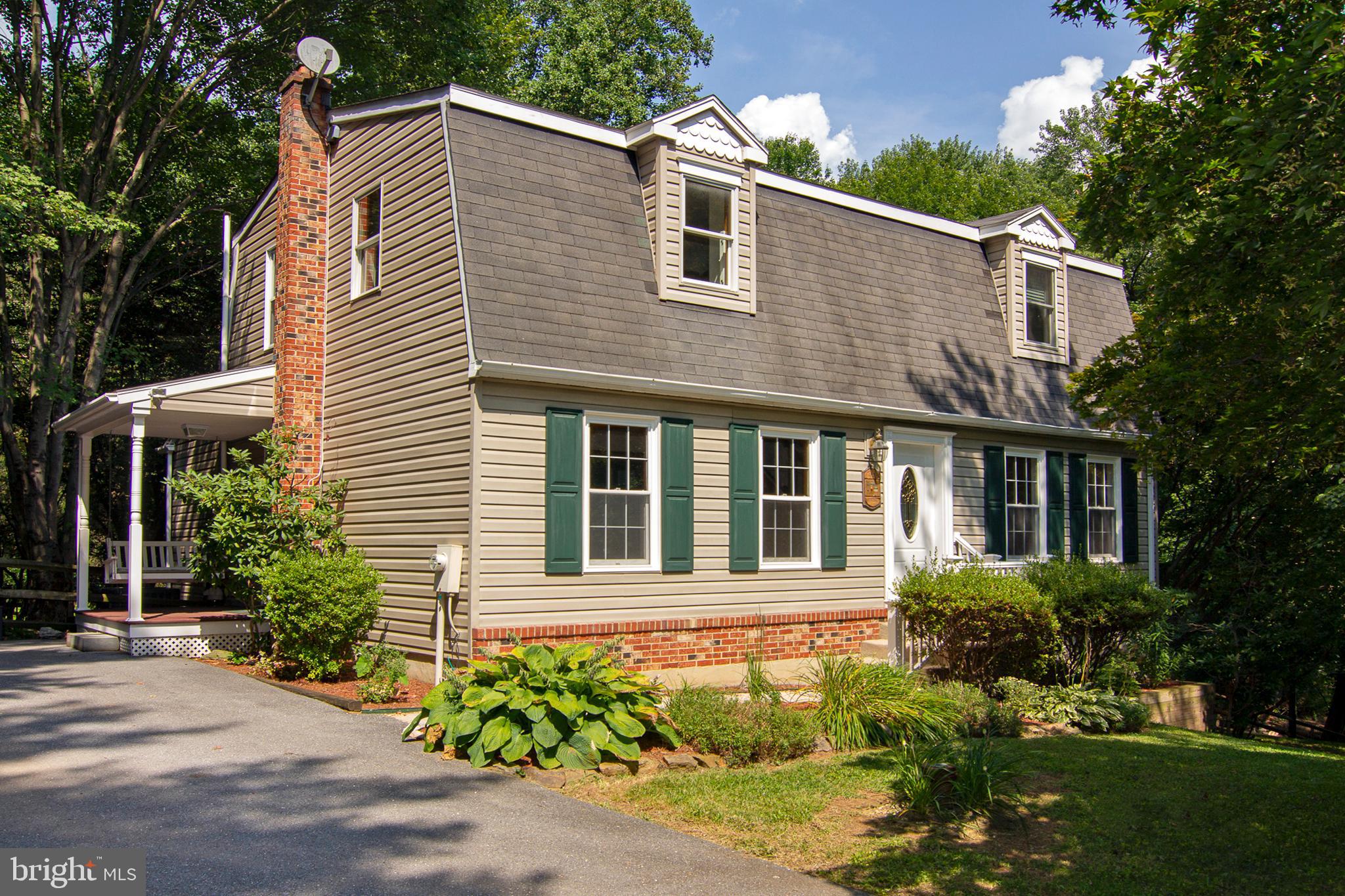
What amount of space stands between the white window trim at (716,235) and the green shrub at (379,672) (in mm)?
5156

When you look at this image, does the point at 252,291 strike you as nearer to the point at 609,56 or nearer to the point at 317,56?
the point at 317,56

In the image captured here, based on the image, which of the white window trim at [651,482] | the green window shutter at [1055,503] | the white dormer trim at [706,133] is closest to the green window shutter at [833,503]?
the white window trim at [651,482]

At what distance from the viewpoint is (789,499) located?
12336 mm

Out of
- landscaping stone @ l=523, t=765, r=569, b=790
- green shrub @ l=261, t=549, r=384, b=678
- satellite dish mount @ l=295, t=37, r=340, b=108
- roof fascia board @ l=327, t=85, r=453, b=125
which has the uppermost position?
satellite dish mount @ l=295, t=37, r=340, b=108

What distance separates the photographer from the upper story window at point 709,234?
12.3m

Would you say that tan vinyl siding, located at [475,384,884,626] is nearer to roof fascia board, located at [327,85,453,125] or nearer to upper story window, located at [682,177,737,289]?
upper story window, located at [682,177,737,289]

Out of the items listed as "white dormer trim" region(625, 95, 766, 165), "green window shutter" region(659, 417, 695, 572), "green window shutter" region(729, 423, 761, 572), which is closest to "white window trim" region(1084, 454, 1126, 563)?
"green window shutter" region(729, 423, 761, 572)

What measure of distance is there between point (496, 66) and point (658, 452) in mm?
16641

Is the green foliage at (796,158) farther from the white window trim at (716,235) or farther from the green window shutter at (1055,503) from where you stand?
the white window trim at (716,235)

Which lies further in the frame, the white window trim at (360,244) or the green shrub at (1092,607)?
the white window trim at (360,244)

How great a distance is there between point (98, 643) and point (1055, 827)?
36.7ft

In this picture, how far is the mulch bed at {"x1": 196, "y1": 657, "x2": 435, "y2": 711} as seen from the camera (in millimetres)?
9656

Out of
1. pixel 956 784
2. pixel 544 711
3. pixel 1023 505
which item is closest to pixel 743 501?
pixel 544 711

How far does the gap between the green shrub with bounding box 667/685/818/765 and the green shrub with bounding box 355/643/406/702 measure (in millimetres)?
2897
